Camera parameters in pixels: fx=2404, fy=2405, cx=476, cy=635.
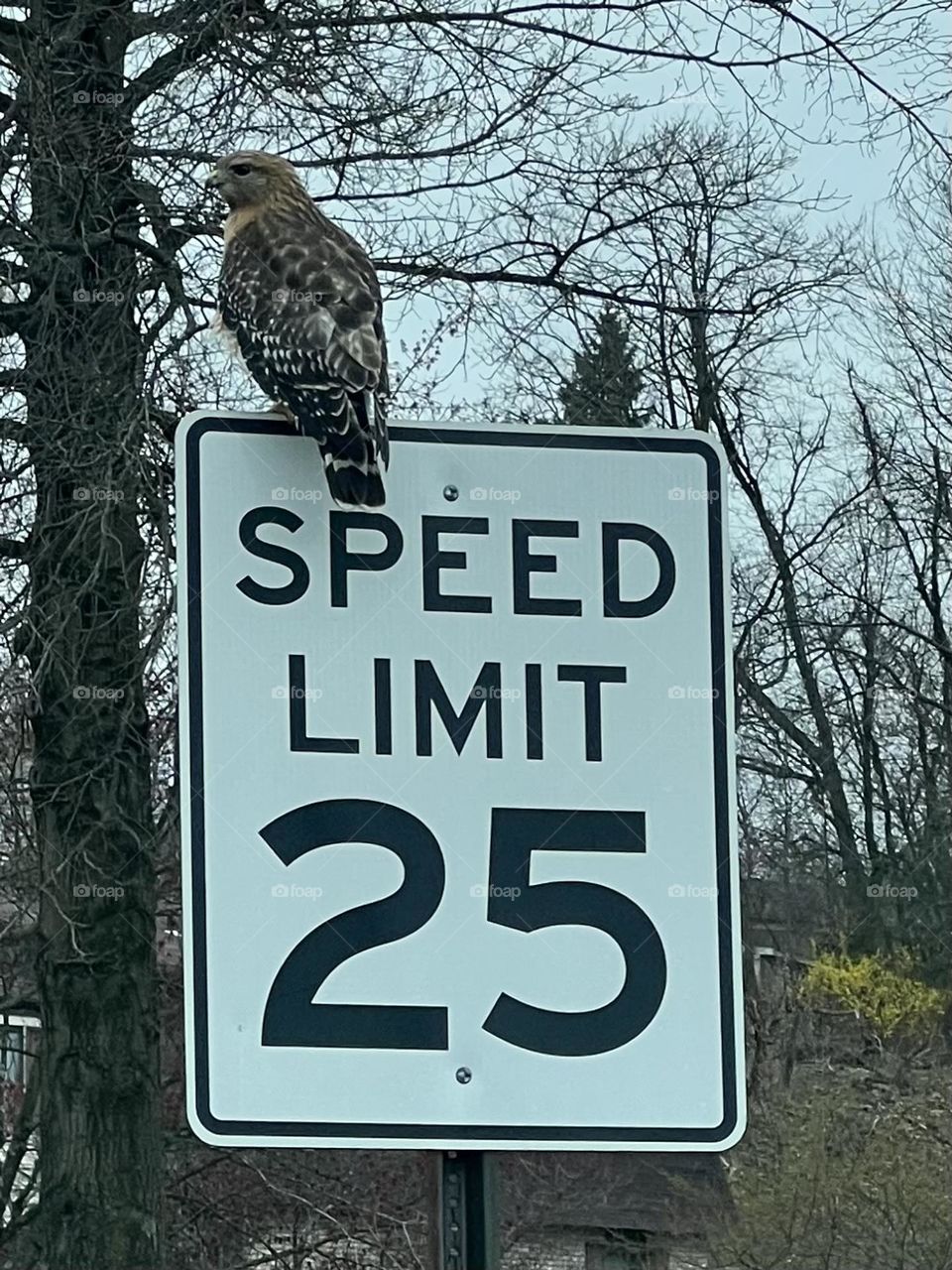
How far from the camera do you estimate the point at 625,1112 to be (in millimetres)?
1954

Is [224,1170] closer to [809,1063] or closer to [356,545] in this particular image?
[809,1063]

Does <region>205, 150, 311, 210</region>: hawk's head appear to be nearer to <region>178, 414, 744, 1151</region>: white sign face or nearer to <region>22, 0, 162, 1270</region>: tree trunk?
<region>178, 414, 744, 1151</region>: white sign face

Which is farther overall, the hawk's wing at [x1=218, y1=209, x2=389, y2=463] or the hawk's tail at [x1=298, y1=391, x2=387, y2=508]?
the hawk's wing at [x1=218, y1=209, x2=389, y2=463]

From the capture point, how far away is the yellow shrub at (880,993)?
18859 mm

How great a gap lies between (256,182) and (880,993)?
15.1 metres

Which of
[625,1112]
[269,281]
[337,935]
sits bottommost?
[625,1112]

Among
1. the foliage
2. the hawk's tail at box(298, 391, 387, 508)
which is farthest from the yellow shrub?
the hawk's tail at box(298, 391, 387, 508)

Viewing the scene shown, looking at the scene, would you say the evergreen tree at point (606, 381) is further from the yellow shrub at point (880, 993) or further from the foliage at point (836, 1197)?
the yellow shrub at point (880, 993)

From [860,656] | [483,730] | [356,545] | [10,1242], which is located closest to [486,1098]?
[483,730]

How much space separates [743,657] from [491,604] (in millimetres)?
11390

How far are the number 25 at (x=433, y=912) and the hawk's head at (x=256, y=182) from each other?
9.28ft

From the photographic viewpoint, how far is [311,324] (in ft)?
11.6

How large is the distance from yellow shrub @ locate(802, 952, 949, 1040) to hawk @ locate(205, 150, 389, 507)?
14.7 metres

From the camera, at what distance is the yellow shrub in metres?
18.9
